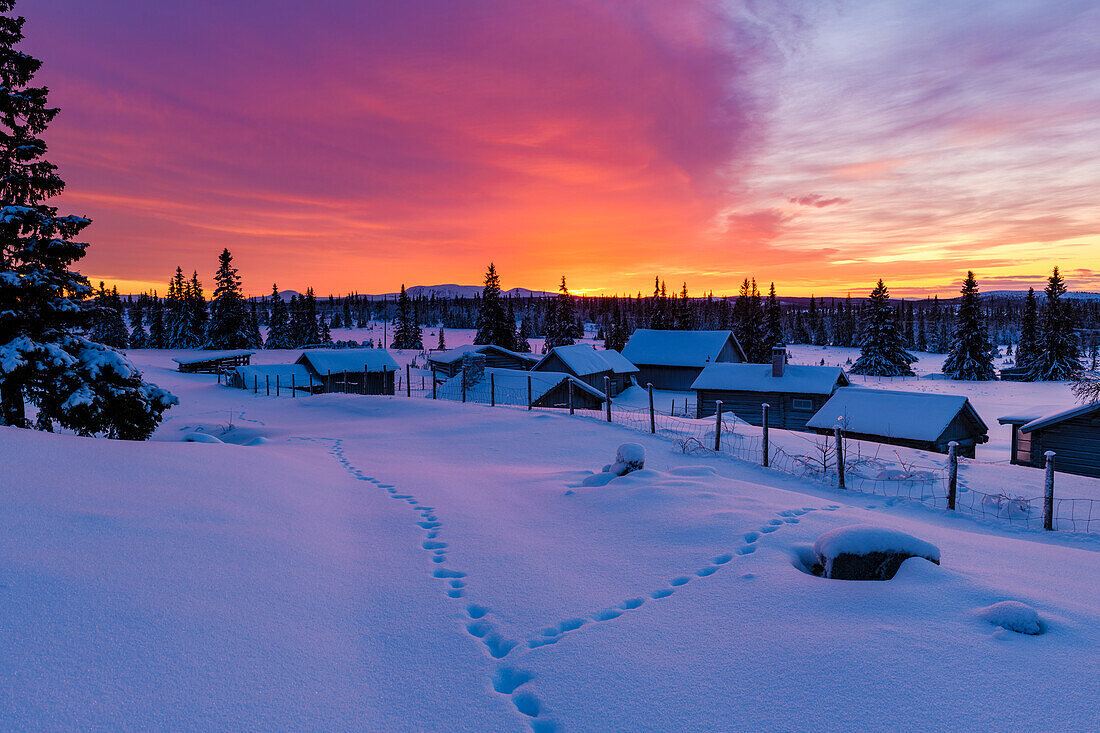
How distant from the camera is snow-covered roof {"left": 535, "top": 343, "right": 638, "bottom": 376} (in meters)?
41.4

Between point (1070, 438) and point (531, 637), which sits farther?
point (1070, 438)

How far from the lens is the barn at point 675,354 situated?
47344 millimetres

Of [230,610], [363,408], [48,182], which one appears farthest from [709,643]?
[363,408]

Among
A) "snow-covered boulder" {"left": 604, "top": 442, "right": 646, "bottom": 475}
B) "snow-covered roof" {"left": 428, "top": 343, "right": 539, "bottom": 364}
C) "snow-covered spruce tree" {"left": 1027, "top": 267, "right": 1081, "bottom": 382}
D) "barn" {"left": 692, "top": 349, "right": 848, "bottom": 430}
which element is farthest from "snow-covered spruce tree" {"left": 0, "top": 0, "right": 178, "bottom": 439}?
"snow-covered spruce tree" {"left": 1027, "top": 267, "right": 1081, "bottom": 382}

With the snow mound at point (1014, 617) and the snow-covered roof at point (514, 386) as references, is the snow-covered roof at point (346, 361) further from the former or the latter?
the snow mound at point (1014, 617)

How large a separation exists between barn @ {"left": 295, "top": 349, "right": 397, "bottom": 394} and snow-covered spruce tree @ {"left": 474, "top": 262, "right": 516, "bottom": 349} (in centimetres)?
2037

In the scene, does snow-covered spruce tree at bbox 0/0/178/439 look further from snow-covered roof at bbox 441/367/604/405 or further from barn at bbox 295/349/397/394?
barn at bbox 295/349/397/394

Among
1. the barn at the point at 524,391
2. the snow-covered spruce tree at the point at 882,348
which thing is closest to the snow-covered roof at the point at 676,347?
the barn at the point at 524,391

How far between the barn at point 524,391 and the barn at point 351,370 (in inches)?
408

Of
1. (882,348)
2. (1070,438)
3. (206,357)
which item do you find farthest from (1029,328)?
(206,357)

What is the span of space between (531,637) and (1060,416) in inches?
1032

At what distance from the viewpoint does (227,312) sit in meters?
71.3

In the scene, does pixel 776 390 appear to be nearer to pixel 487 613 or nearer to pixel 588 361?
pixel 588 361

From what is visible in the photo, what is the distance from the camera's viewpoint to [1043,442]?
22016 millimetres
